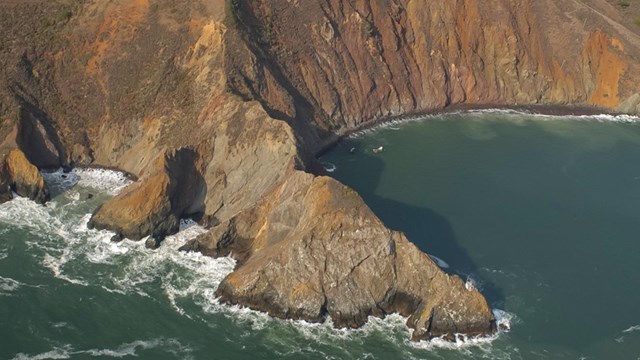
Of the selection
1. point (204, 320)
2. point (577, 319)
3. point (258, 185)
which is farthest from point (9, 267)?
point (577, 319)

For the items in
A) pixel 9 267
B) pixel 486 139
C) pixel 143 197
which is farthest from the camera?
pixel 486 139

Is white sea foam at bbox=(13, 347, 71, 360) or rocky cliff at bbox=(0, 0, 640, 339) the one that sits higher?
rocky cliff at bbox=(0, 0, 640, 339)

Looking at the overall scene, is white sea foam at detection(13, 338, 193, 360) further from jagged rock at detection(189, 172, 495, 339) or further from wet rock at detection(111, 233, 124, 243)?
wet rock at detection(111, 233, 124, 243)

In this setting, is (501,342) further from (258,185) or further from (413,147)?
(413,147)

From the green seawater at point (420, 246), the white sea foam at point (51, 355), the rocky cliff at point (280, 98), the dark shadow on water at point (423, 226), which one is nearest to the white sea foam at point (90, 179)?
the green seawater at point (420, 246)

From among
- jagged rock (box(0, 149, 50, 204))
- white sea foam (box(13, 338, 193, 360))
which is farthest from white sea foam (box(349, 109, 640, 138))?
white sea foam (box(13, 338, 193, 360))

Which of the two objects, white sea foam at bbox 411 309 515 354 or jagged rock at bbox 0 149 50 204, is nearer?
white sea foam at bbox 411 309 515 354
